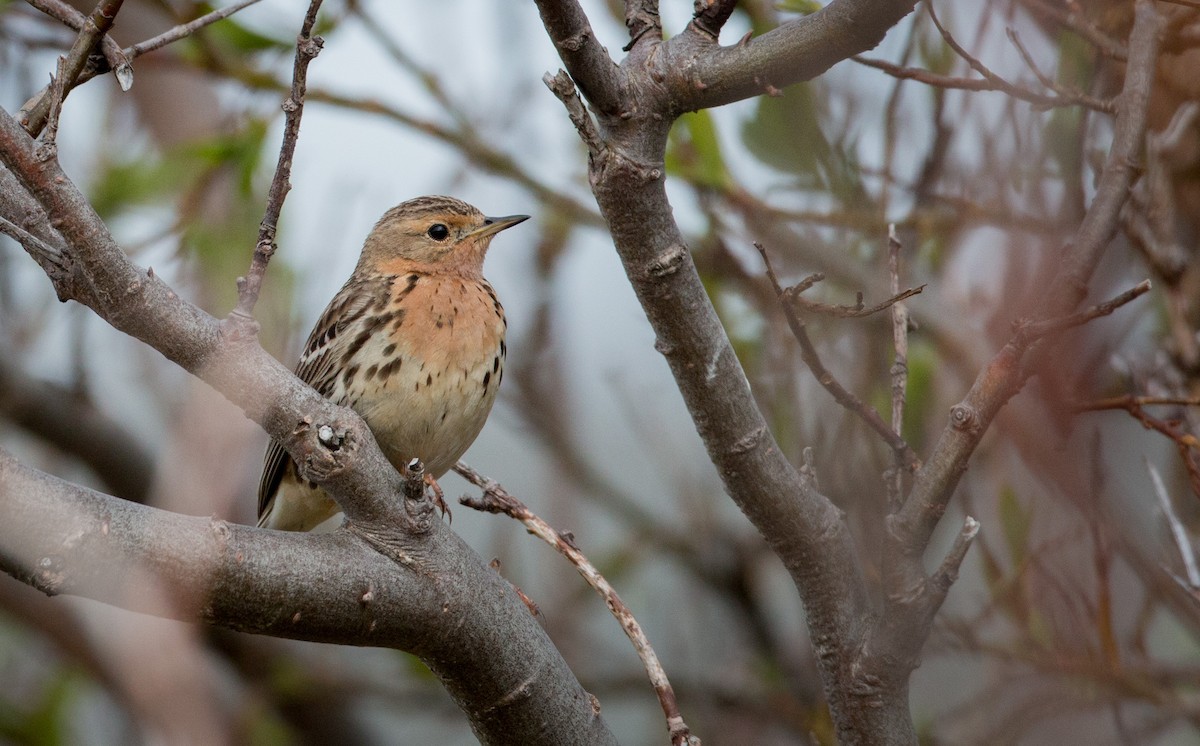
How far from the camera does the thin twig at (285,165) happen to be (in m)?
2.50

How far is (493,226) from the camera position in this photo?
18.2 feet

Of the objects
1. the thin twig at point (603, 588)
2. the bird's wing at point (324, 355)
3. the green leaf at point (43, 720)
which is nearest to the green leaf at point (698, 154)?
the bird's wing at point (324, 355)

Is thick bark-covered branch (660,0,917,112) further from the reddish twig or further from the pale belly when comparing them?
the pale belly

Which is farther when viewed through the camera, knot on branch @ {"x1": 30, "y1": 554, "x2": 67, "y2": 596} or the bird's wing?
the bird's wing

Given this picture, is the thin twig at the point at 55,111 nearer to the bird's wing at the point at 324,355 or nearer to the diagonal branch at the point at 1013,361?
the diagonal branch at the point at 1013,361

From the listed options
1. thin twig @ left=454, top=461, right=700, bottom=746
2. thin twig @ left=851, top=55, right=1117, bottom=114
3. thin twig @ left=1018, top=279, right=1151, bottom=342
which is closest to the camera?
thin twig @ left=1018, top=279, right=1151, bottom=342

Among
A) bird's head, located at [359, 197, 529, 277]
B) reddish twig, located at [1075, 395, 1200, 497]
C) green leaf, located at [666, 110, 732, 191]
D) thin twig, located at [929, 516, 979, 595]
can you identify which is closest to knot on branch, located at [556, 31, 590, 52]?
thin twig, located at [929, 516, 979, 595]

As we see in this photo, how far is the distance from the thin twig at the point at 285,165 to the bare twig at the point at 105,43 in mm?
349

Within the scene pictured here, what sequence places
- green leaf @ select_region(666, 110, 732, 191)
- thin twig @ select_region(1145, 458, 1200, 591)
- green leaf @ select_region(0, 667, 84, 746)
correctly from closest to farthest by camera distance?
1. thin twig @ select_region(1145, 458, 1200, 591)
2. green leaf @ select_region(666, 110, 732, 191)
3. green leaf @ select_region(0, 667, 84, 746)

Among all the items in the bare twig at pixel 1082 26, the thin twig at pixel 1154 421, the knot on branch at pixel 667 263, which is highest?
the bare twig at pixel 1082 26

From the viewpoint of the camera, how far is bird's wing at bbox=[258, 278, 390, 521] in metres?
4.73

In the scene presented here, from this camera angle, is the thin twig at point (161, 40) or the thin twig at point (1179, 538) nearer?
the thin twig at point (161, 40)

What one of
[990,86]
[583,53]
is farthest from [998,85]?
[583,53]

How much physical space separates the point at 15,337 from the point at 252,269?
4.73 metres
